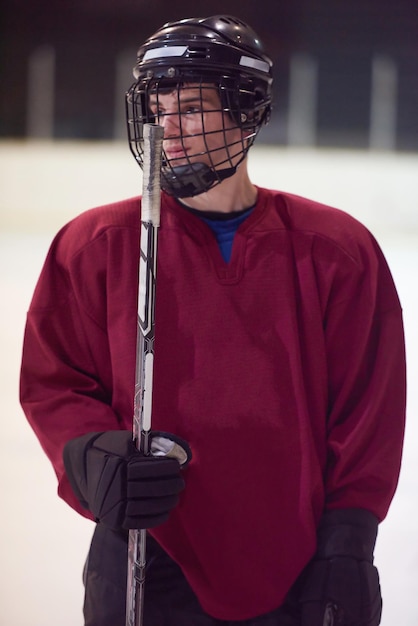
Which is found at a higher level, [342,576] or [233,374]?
[233,374]

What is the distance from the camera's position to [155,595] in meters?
1.25

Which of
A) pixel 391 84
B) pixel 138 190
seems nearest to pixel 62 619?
pixel 138 190

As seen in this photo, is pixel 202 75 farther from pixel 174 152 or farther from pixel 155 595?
pixel 155 595

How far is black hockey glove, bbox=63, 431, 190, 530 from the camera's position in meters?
1.09

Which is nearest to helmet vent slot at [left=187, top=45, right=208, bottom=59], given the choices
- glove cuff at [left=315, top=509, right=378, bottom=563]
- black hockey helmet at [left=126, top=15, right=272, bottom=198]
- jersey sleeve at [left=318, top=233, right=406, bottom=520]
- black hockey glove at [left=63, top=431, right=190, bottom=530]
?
black hockey helmet at [left=126, top=15, right=272, bottom=198]

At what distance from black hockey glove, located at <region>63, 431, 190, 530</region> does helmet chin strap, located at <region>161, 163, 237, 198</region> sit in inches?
13.8

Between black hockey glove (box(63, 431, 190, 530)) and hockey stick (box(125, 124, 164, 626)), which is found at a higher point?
hockey stick (box(125, 124, 164, 626))

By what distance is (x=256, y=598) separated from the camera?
1.24 m

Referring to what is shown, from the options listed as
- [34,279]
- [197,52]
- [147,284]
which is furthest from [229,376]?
[34,279]

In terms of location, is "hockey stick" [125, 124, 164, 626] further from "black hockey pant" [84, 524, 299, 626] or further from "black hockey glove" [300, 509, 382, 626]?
"black hockey glove" [300, 509, 382, 626]

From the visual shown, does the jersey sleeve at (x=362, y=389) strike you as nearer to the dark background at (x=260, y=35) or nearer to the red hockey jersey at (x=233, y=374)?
the red hockey jersey at (x=233, y=374)

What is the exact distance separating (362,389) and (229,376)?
8.9 inches

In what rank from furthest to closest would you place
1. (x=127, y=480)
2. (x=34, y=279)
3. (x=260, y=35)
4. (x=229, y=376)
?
(x=34, y=279) → (x=260, y=35) → (x=229, y=376) → (x=127, y=480)

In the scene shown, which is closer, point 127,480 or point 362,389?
point 127,480
